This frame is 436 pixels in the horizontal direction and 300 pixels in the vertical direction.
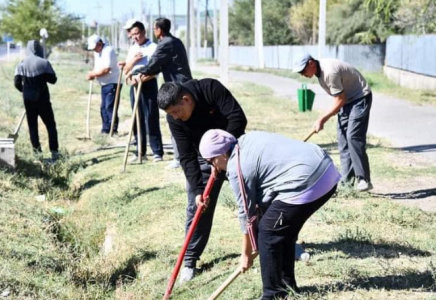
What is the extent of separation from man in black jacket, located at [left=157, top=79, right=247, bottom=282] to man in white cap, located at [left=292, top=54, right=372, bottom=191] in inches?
80.8

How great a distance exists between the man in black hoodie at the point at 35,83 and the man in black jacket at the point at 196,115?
597 cm

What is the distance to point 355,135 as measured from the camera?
25.9 feet

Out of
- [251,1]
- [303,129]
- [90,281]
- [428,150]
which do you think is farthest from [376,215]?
[251,1]

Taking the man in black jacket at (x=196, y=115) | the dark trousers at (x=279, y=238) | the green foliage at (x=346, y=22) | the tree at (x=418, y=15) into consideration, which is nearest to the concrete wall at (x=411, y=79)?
the tree at (x=418, y=15)

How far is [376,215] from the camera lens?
7.02m

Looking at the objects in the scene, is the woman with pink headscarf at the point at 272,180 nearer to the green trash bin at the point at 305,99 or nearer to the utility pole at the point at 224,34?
the green trash bin at the point at 305,99

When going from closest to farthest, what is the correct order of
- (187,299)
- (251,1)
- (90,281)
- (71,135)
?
(187,299) < (90,281) < (71,135) < (251,1)

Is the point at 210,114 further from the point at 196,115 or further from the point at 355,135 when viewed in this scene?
the point at 355,135

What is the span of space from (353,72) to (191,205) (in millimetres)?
2895

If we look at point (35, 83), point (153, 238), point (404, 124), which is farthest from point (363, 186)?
point (404, 124)

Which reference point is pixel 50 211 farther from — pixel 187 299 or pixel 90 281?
pixel 187 299

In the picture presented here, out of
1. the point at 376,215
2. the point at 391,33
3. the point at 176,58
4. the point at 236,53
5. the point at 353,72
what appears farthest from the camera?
the point at 236,53

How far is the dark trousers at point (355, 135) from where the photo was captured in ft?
25.6

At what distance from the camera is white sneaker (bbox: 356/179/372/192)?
799 centimetres
